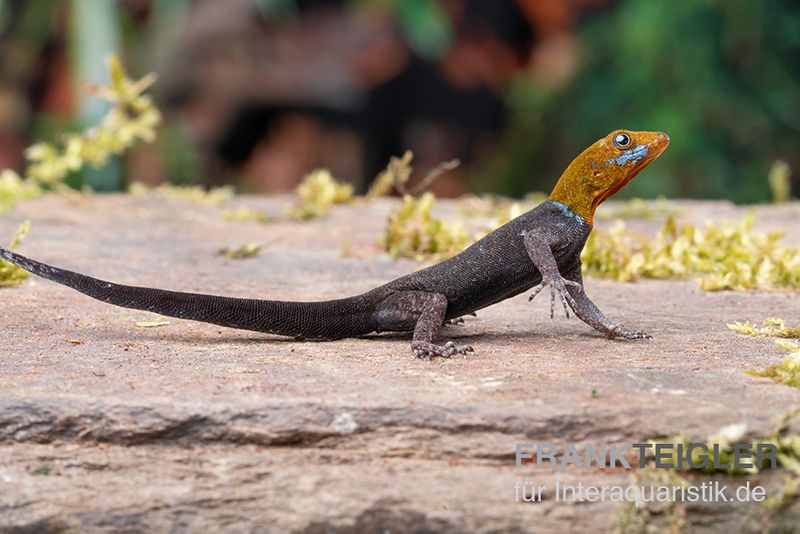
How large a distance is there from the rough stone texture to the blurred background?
22.2 feet

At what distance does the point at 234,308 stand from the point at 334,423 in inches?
37.4

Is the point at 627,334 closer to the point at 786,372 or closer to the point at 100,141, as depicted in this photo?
the point at 786,372

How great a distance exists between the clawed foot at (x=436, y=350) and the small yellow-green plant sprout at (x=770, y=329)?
110 cm

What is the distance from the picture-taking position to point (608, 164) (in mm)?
3785

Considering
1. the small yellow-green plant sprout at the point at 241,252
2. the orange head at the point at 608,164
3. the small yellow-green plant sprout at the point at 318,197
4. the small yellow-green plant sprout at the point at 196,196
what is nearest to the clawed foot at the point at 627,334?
the orange head at the point at 608,164

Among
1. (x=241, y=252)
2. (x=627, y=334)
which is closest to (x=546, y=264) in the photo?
(x=627, y=334)

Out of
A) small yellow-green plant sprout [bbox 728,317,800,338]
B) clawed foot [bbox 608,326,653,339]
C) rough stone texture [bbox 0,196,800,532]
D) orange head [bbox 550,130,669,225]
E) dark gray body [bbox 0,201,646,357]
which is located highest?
orange head [bbox 550,130,669,225]

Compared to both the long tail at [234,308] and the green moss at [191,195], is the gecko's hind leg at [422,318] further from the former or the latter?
the green moss at [191,195]

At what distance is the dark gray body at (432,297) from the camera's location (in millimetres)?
3559

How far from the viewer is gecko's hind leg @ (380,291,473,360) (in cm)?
347

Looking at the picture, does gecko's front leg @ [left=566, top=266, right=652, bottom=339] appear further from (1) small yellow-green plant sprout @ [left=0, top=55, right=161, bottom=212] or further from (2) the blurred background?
(2) the blurred background

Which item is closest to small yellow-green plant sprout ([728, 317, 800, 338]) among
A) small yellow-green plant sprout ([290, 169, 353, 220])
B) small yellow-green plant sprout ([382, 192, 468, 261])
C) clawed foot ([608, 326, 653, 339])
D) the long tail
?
clawed foot ([608, 326, 653, 339])

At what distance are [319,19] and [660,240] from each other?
7.99 metres

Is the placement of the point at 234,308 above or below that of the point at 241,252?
below
